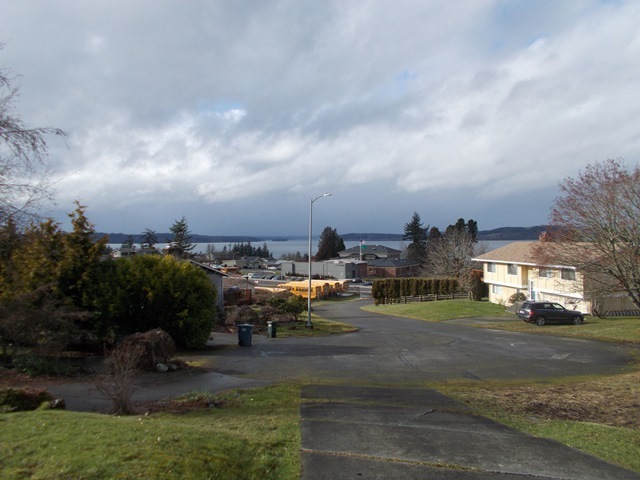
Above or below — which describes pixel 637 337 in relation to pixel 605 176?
below

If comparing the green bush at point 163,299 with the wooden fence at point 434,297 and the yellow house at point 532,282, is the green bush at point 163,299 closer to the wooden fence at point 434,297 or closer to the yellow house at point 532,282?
the yellow house at point 532,282

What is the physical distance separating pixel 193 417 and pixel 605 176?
24462 mm

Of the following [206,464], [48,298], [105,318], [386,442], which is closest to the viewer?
[206,464]

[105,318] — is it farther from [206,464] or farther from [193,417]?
[206,464]

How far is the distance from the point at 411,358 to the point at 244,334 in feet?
23.9

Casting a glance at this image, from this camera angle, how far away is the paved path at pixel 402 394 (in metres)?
6.71

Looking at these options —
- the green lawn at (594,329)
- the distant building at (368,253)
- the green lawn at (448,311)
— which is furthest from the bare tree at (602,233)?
the distant building at (368,253)

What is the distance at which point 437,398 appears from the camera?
38.3ft

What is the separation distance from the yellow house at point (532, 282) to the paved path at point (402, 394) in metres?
10.7

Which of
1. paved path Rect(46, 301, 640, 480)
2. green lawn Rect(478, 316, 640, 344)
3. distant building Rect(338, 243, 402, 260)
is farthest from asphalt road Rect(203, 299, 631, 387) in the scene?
distant building Rect(338, 243, 402, 260)

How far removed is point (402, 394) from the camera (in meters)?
12.1

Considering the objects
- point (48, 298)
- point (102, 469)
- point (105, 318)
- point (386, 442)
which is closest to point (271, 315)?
point (105, 318)

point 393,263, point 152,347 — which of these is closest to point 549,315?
point 152,347

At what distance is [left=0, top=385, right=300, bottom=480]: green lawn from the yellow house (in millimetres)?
26524
